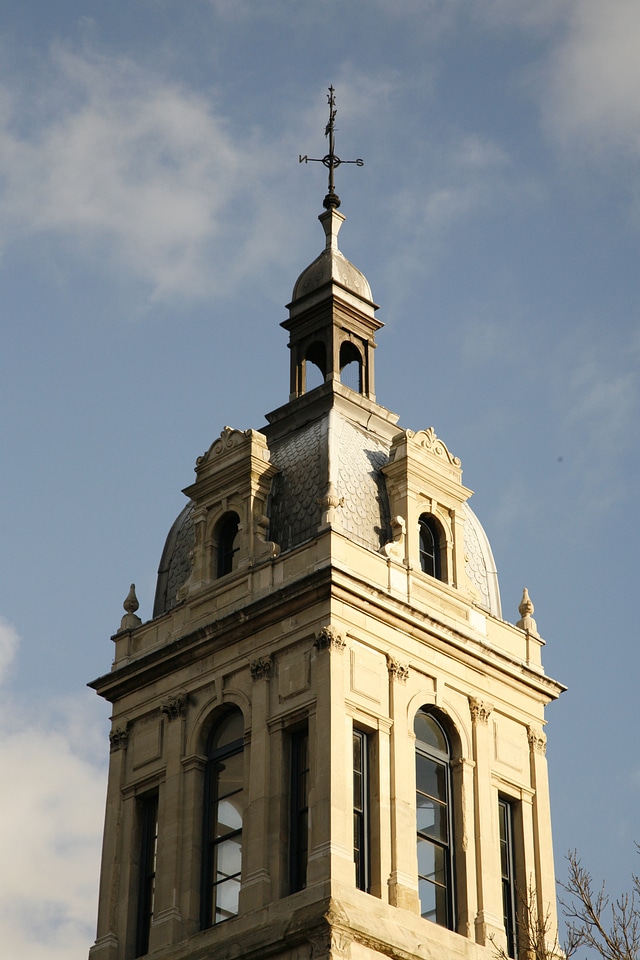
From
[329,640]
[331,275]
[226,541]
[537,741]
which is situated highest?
[331,275]

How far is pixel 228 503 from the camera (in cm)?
6150

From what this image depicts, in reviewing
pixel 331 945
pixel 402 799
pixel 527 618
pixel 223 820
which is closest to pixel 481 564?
pixel 527 618

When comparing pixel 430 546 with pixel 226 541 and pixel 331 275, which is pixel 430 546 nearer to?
pixel 226 541

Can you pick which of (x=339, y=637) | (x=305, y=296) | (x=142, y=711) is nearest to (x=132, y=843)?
(x=142, y=711)

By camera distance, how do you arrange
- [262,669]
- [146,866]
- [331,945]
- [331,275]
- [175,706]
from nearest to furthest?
[331,945] < [262,669] < [146,866] < [175,706] < [331,275]

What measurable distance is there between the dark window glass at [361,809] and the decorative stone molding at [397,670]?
1795 mm

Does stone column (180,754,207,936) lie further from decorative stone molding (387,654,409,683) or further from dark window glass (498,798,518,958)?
dark window glass (498,798,518,958)

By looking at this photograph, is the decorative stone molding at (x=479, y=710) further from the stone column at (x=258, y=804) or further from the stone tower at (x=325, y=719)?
the stone column at (x=258, y=804)

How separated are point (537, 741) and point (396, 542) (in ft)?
21.0

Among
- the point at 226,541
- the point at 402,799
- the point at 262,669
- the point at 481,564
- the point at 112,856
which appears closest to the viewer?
the point at 402,799

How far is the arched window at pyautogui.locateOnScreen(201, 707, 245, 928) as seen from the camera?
5622 cm

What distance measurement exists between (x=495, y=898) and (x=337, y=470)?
449 inches

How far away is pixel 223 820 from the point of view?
188ft

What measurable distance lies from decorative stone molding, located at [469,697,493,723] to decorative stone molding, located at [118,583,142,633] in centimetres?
915
